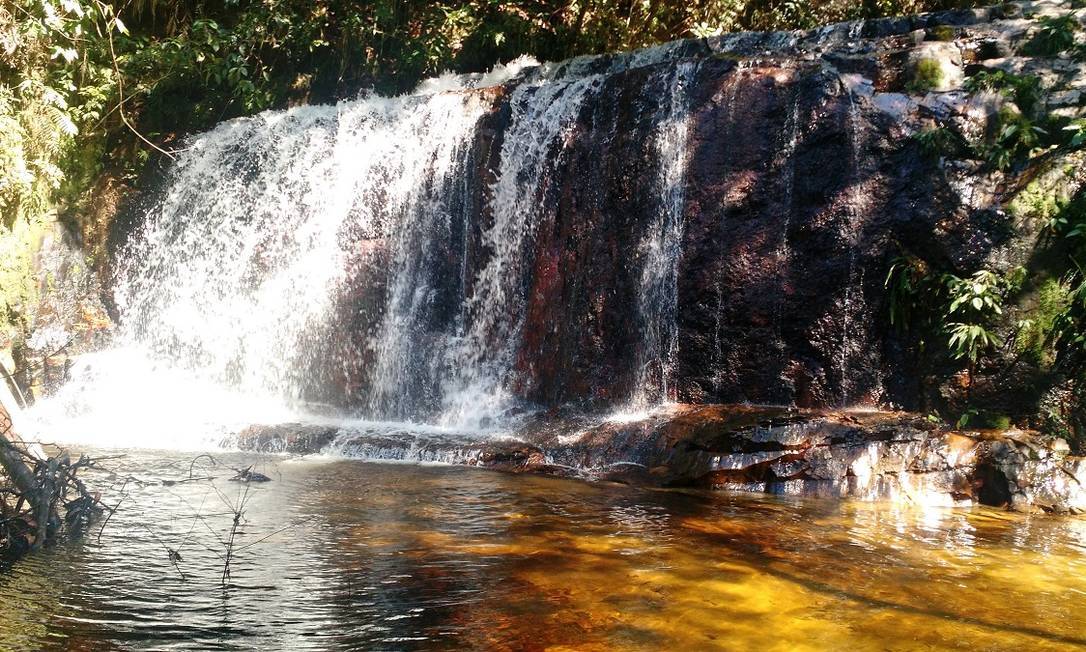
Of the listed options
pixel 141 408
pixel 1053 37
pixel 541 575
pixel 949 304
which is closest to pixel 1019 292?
pixel 949 304

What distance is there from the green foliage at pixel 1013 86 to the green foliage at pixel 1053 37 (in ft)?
1.84

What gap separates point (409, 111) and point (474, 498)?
6.73 m

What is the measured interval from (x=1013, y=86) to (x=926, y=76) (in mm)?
809

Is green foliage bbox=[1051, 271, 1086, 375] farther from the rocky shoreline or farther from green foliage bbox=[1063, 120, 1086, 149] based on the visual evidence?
green foliage bbox=[1063, 120, 1086, 149]

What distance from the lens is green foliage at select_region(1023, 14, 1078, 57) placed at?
8562mm

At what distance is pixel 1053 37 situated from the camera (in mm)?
8625

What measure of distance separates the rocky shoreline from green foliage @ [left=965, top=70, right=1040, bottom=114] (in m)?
3.21

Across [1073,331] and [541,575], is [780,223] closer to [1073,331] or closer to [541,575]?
[1073,331]

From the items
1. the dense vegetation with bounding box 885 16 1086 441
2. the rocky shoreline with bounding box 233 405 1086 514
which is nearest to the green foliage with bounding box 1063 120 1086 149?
the dense vegetation with bounding box 885 16 1086 441

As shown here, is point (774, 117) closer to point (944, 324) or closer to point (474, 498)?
point (944, 324)

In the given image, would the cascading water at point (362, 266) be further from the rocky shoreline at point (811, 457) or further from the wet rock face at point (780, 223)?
the rocky shoreline at point (811, 457)

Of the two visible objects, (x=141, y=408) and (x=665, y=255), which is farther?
(x=141, y=408)

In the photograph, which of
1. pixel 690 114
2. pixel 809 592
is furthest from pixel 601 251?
pixel 809 592

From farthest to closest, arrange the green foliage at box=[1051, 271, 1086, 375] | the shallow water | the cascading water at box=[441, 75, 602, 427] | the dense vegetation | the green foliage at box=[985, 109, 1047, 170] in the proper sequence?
1. the cascading water at box=[441, 75, 602, 427]
2. the green foliage at box=[985, 109, 1047, 170]
3. the dense vegetation
4. the green foliage at box=[1051, 271, 1086, 375]
5. the shallow water
